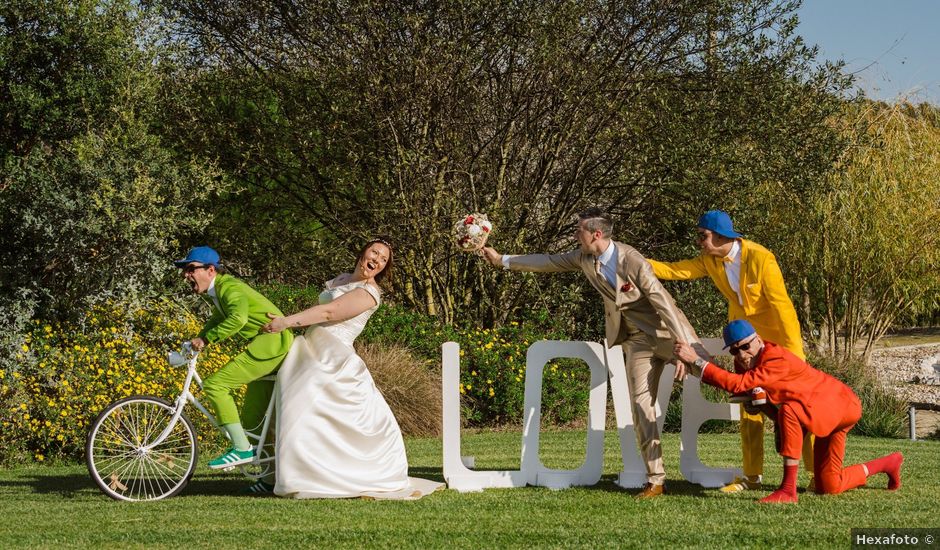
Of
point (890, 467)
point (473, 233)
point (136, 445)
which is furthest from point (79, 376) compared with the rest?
point (890, 467)

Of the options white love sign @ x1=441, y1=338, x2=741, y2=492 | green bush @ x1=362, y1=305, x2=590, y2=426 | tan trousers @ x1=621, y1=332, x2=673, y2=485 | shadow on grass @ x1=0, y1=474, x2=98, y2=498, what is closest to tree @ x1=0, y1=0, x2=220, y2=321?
shadow on grass @ x1=0, y1=474, x2=98, y2=498

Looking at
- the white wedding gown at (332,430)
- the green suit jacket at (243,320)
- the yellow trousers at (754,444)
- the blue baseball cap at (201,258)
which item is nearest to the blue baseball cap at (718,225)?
the yellow trousers at (754,444)

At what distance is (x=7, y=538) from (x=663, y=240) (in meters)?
10.1

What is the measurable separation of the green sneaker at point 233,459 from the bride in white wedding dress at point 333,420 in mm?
308

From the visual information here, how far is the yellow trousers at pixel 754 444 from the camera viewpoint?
7352 mm

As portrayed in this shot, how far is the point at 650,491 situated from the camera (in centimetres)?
715

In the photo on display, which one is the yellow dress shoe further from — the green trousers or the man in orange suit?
the green trousers

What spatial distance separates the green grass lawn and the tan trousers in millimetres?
302

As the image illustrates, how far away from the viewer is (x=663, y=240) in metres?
14.4

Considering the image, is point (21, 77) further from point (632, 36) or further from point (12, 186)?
point (632, 36)

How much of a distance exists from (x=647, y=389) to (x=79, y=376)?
5.39 metres

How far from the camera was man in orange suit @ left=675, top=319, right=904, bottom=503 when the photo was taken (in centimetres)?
675

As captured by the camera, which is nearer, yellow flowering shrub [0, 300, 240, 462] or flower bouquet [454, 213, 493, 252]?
flower bouquet [454, 213, 493, 252]

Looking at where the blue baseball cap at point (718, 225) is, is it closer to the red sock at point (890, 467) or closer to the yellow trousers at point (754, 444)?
the yellow trousers at point (754, 444)
